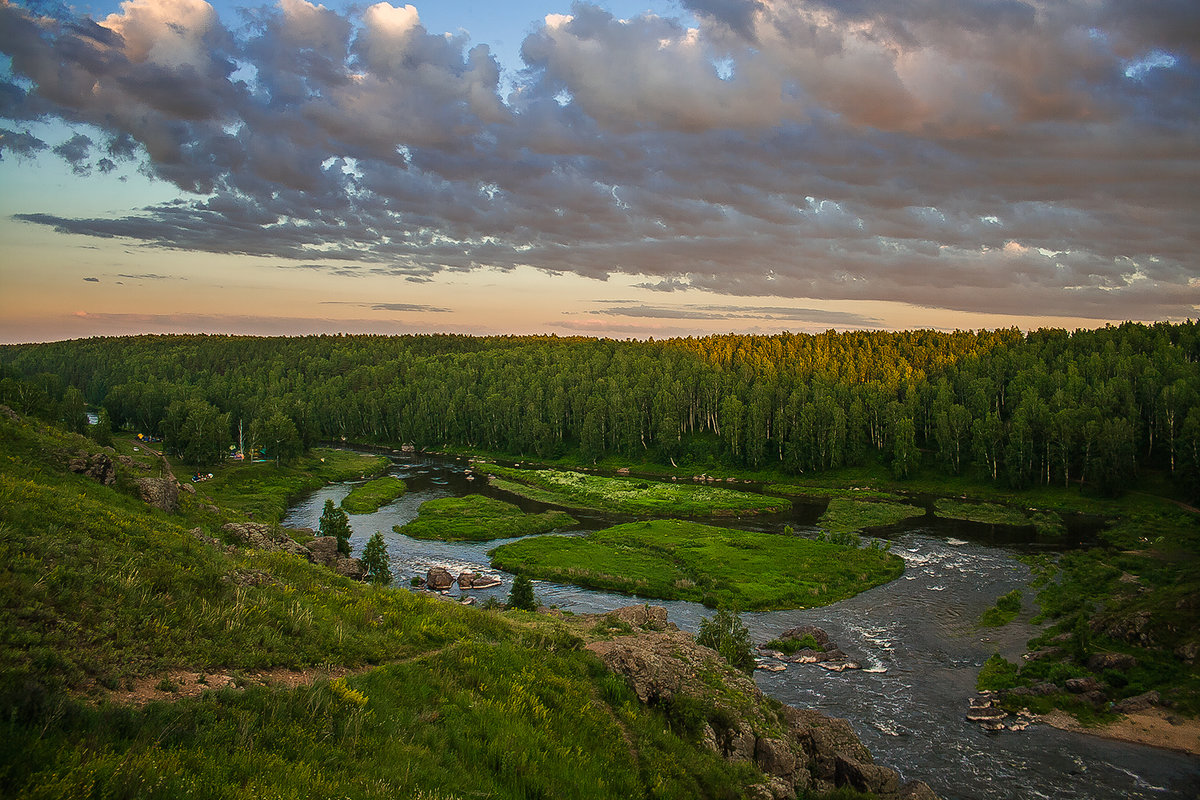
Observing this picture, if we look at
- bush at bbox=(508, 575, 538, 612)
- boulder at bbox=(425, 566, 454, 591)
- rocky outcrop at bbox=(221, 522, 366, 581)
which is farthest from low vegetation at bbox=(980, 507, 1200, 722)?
rocky outcrop at bbox=(221, 522, 366, 581)

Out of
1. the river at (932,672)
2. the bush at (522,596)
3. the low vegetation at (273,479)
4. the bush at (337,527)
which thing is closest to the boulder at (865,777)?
the river at (932,672)

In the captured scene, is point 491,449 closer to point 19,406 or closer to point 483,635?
point 19,406

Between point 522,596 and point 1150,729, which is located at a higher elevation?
point 522,596

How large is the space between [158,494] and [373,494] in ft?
169

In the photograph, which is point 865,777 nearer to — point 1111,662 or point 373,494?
point 1111,662

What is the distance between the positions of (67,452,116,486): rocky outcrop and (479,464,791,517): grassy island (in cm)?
5780

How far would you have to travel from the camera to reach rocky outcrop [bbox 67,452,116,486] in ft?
125

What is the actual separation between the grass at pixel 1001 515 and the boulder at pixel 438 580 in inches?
2584

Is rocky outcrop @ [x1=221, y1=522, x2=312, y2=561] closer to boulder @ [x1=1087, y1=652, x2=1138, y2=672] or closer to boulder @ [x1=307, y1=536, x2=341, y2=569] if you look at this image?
boulder @ [x1=307, y1=536, x2=341, y2=569]

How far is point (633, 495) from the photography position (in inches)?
3760

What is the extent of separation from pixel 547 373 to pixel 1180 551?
142 m

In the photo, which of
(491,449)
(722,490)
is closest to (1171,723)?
(722,490)

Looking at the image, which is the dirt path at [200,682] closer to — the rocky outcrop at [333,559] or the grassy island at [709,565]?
the rocky outcrop at [333,559]

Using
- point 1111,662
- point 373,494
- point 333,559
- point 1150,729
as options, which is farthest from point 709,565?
point 373,494
